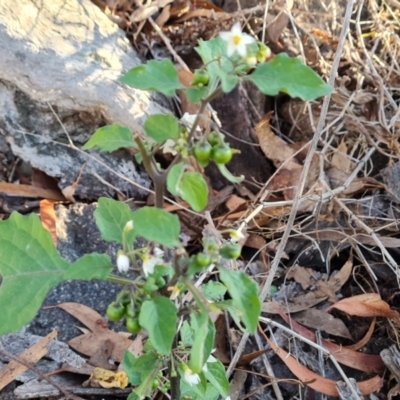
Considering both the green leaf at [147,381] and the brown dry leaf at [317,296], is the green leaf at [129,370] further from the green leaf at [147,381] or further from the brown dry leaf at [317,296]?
the brown dry leaf at [317,296]

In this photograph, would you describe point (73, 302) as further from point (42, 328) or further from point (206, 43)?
point (206, 43)

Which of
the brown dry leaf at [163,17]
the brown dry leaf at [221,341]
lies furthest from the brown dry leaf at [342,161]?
the brown dry leaf at [163,17]

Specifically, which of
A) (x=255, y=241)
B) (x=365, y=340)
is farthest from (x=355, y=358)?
(x=255, y=241)

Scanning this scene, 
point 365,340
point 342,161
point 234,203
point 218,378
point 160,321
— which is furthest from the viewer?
point 342,161

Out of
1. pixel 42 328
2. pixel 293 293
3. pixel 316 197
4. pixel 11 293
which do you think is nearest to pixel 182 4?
pixel 316 197

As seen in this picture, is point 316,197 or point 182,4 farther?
point 182,4

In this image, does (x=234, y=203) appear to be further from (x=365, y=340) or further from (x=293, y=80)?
(x=293, y=80)
